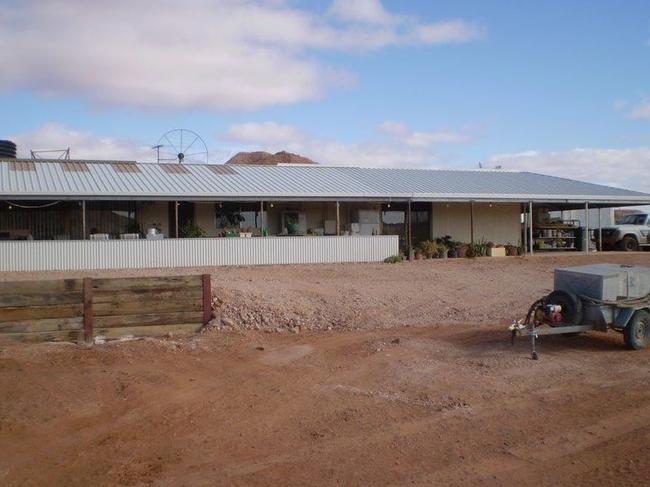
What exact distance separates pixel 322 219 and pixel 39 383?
19882 millimetres

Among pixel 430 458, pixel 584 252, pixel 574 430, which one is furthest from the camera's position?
pixel 584 252

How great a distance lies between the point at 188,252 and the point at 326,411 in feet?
53.9

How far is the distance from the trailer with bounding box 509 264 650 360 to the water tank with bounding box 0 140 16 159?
3148 centimetres

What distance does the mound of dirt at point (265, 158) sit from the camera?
268 ft

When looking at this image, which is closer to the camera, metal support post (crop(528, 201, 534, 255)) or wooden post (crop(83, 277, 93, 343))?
wooden post (crop(83, 277, 93, 343))

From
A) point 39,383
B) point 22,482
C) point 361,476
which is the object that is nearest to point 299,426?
point 361,476

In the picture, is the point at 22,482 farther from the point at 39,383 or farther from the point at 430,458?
the point at 430,458

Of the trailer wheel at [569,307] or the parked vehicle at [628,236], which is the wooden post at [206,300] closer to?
the trailer wheel at [569,307]

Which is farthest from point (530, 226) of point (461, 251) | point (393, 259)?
point (393, 259)

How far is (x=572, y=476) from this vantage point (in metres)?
5.26

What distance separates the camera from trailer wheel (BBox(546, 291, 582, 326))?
9.64 metres

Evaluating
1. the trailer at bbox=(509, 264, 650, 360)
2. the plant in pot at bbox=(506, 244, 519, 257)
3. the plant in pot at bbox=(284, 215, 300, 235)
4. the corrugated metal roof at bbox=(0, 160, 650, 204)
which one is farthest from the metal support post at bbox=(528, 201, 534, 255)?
the trailer at bbox=(509, 264, 650, 360)

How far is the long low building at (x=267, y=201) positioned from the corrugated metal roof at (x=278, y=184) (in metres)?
0.04

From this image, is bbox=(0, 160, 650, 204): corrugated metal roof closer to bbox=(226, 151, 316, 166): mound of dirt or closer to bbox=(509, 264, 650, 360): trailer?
bbox=(509, 264, 650, 360): trailer
